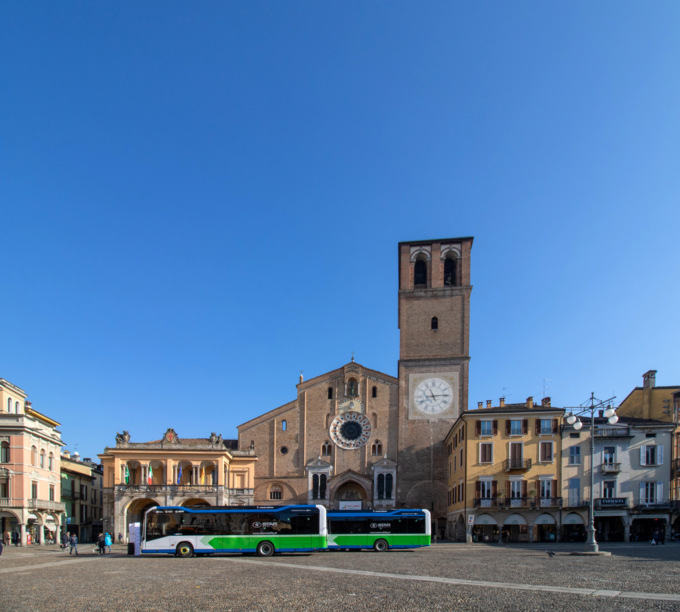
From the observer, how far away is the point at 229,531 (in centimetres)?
3144

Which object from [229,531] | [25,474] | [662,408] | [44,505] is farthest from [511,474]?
[25,474]

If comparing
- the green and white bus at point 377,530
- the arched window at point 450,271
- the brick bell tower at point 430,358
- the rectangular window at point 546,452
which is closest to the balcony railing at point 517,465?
the rectangular window at point 546,452

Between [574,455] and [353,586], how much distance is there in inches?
1365

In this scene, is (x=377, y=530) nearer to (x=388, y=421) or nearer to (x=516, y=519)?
(x=516, y=519)

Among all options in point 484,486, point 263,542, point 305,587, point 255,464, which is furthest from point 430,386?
point 305,587

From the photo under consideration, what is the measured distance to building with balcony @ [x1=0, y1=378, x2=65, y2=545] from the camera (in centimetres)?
4662

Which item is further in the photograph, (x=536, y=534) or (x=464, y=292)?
(x=464, y=292)

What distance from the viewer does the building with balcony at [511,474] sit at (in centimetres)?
4719

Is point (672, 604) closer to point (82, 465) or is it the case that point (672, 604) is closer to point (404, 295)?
point (404, 295)

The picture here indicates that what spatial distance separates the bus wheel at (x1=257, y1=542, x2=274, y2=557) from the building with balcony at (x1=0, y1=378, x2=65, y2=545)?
23536mm

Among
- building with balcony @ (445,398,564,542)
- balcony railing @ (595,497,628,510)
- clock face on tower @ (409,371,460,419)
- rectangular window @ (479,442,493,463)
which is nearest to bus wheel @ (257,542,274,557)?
building with balcony @ (445,398,564,542)

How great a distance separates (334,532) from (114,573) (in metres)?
15.2

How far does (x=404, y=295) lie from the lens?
202ft

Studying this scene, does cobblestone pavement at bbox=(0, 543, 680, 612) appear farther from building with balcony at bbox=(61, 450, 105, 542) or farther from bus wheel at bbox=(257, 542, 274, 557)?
building with balcony at bbox=(61, 450, 105, 542)
